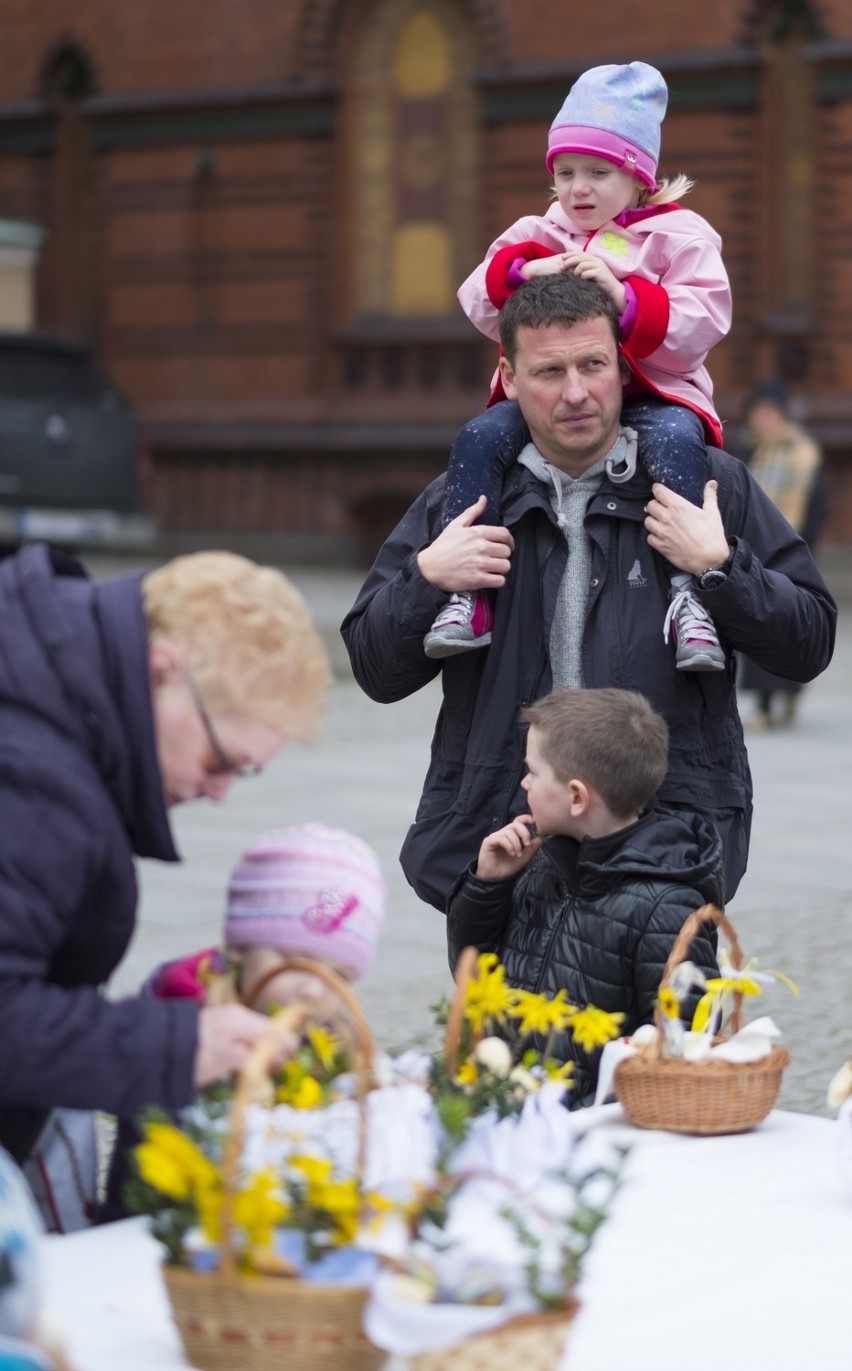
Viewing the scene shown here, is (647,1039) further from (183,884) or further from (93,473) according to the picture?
Result: (93,473)

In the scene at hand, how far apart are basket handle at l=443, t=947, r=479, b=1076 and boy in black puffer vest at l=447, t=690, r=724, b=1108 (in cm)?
86

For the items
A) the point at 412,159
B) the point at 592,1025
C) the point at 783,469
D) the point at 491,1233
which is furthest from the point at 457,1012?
the point at 412,159

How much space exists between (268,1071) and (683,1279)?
1.73 feet

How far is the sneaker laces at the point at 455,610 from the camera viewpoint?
367 centimetres

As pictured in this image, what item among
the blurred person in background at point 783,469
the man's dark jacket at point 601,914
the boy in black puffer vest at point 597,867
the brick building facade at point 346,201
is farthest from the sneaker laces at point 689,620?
the brick building facade at point 346,201

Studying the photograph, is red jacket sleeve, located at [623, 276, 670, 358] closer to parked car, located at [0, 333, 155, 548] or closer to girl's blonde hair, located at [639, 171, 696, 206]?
girl's blonde hair, located at [639, 171, 696, 206]

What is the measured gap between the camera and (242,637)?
234cm

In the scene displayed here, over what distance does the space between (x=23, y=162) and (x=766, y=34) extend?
9.89m

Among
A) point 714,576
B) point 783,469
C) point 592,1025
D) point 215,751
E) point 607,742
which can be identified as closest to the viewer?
point 215,751

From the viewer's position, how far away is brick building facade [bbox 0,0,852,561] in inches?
874

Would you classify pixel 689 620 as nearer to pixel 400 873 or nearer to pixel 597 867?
pixel 597 867

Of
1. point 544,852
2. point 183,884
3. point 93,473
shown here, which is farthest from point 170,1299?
point 93,473

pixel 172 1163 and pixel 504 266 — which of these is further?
pixel 504 266

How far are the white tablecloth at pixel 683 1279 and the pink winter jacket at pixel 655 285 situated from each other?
1503 millimetres
